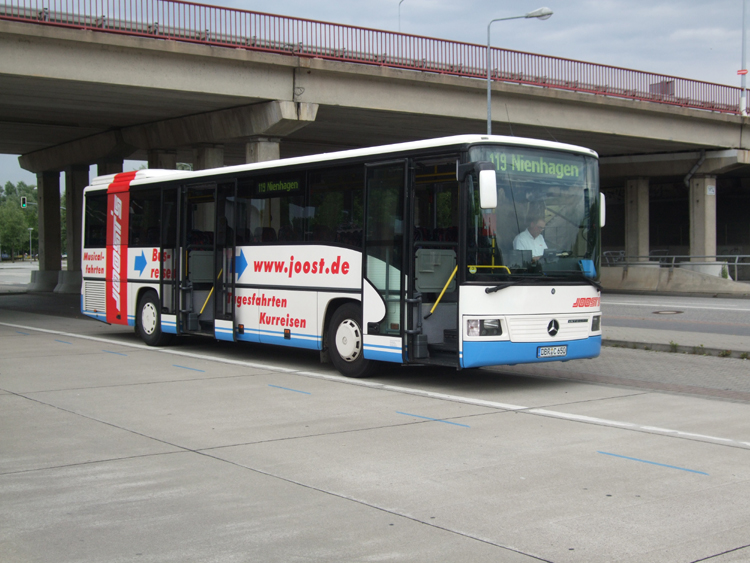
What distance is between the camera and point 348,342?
1180 centimetres

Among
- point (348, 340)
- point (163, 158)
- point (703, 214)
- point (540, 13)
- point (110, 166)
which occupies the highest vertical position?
point (540, 13)

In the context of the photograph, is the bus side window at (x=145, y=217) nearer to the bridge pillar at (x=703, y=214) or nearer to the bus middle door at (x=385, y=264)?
the bus middle door at (x=385, y=264)

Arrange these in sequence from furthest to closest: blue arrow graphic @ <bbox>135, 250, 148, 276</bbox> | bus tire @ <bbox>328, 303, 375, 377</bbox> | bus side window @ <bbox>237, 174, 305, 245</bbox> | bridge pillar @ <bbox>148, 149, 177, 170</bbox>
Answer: bridge pillar @ <bbox>148, 149, 177, 170</bbox> → blue arrow graphic @ <bbox>135, 250, 148, 276</bbox> → bus side window @ <bbox>237, 174, 305, 245</bbox> → bus tire @ <bbox>328, 303, 375, 377</bbox>

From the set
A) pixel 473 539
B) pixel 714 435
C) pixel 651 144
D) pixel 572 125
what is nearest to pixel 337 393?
pixel 714 435

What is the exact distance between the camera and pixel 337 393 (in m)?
10.4

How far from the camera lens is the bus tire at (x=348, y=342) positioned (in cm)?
1160

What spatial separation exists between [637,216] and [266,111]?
25.5 metres

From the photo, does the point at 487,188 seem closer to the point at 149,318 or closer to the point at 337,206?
the point at 337,206

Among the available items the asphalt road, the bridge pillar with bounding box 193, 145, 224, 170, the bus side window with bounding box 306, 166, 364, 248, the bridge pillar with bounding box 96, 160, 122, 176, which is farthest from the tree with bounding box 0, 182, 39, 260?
the bus side window with bounding box 306, 166, 364, 248

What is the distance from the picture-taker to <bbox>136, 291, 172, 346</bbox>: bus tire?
15.9m

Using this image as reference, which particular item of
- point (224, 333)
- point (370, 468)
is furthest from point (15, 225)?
point (370, 468)

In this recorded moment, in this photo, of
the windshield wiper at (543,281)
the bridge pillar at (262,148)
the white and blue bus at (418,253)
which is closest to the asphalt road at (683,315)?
the windshield wiper at (543,281)

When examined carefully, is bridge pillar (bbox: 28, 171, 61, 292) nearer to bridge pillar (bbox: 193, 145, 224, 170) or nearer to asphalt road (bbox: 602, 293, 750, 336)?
bridge pillar (bbox: 193, 145, 224, 170)

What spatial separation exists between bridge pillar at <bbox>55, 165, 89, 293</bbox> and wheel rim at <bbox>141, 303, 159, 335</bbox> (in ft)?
81.9
